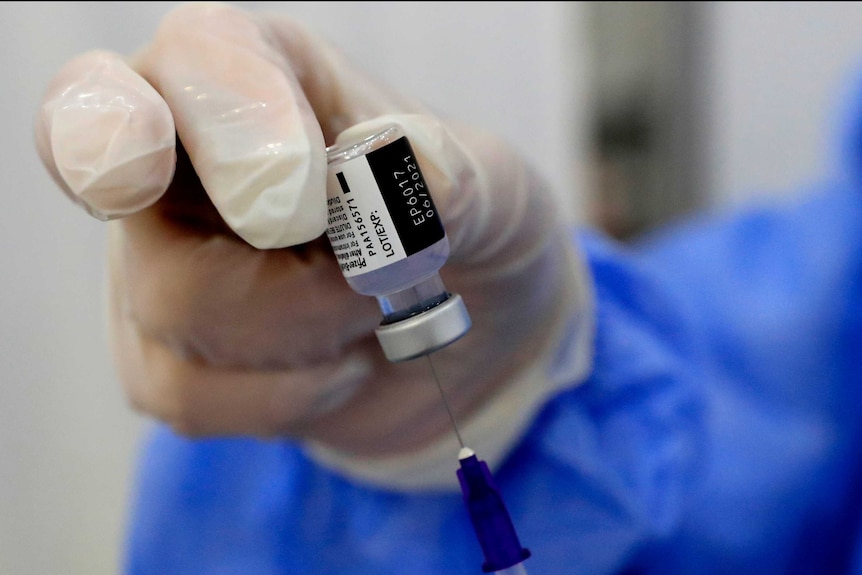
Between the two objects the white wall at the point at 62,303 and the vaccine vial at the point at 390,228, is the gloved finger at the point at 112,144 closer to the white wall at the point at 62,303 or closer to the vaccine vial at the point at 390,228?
the vaccine vial at the point at 390,228

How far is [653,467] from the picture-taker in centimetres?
71

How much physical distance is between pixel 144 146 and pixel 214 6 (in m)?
0.17

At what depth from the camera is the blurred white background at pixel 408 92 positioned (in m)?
0.57

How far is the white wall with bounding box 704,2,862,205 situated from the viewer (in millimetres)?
1029

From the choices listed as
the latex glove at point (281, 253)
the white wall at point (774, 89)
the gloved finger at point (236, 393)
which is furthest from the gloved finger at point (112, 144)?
the white wall at point (774, 89)

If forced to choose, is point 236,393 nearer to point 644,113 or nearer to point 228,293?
point 228,293

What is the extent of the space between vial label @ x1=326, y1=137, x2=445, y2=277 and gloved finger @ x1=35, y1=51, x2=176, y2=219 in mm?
99

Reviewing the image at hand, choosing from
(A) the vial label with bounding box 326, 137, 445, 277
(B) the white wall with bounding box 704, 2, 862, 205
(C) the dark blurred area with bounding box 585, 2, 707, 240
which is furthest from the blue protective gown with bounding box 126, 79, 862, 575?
(C) the dark blurred area with bounding box 585, 2, 707, 240

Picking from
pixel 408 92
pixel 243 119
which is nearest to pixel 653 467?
pixel 243 119

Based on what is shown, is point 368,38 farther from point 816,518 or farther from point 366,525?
point 816,518

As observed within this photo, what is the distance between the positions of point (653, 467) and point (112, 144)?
1.90 feet

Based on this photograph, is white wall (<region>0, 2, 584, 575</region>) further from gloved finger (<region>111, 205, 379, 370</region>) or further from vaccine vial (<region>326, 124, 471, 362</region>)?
vaccine vial (<region>326, 124, 471, 362</region>)

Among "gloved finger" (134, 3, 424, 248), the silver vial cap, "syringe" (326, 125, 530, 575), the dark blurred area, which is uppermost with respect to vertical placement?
"gloved finger" (134, 3, 424, 248)

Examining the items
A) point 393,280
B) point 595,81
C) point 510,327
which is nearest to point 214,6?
point 393,280
